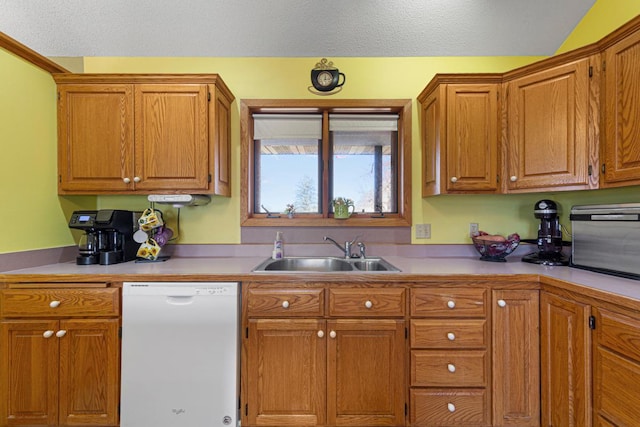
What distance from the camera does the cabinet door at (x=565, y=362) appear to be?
4.41 ft

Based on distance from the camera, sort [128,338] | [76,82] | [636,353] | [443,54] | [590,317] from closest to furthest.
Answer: [636,353], [590,317], [128,338], [76,82], [443,54]

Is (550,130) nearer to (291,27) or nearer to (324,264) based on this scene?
(324,264)

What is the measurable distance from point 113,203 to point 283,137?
1.43m

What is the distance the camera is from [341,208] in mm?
2260

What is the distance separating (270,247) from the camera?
7.54 ft

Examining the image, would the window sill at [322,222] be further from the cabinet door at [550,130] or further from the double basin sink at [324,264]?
the cabinet door at [550,130]

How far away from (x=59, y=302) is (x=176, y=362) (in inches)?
27.7

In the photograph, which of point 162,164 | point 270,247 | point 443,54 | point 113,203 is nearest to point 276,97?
point 162,164

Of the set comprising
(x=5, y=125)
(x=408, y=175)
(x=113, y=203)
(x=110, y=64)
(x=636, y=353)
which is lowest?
(x=636, y=353)

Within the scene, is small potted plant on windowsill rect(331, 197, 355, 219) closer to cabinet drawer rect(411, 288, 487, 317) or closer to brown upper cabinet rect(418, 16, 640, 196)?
brown upper cabinet rect(418, 16, 640, 196)

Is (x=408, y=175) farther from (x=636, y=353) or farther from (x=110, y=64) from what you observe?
(x=110, y=64)

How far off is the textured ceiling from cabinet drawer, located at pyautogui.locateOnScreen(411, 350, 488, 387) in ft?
6.94

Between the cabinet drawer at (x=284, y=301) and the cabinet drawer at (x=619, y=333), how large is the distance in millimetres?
1258

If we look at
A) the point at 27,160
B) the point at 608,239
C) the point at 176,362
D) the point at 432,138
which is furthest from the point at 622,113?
the point at 27,160
